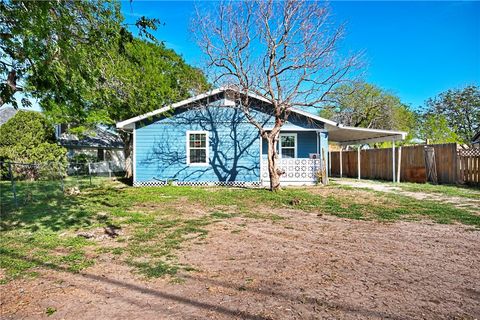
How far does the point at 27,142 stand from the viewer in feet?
58.7

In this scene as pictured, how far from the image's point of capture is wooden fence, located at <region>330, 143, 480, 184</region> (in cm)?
1216

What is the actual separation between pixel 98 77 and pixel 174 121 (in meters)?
8.22

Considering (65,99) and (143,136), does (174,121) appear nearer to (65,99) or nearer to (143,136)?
(143,136)

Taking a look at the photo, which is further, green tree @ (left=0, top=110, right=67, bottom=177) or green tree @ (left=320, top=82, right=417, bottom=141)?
green tree @ (left=320, top=82, right=417, bottom=141)

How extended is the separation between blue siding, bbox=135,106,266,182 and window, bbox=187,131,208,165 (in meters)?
0.19

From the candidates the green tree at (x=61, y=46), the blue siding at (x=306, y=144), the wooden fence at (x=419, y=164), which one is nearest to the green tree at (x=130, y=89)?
the green tree at (x=61, y=46)

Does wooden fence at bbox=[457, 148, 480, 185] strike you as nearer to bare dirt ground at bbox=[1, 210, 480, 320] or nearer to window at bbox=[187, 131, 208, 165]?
bare dirt ground at bbox=[1, 210, 480, 320]

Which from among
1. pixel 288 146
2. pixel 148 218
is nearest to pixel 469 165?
pixel 288 146

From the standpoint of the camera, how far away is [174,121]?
14.0 metres

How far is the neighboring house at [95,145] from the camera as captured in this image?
23.5 meters

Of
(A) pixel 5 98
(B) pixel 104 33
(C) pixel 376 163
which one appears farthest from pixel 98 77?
(C) pixel 376 163

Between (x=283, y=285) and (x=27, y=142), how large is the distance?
19.7m

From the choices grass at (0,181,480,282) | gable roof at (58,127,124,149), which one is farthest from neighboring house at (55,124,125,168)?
grass at (0,181,480,282)

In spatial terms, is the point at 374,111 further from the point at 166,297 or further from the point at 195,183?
the point at 166,297
